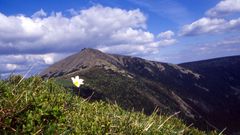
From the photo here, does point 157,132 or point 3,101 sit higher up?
point 3,101

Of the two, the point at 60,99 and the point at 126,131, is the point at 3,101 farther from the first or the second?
the point at 126,131

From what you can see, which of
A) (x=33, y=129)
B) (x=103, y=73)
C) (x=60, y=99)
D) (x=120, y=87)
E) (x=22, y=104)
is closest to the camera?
(x=33, y=129)

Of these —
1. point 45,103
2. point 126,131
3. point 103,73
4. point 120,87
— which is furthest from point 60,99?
point 103,73

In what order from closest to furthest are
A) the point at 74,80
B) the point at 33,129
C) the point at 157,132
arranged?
the point at 33,129 → the point at 157,132 → the point at 74,80

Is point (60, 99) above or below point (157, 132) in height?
above

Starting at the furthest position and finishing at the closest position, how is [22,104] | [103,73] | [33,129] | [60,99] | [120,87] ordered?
[103,73] < [120,87] < [60,99] < [22,104] < [33,129]

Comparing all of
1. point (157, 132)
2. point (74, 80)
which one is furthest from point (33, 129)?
point (74, 80)

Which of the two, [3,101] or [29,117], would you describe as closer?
[29,117]

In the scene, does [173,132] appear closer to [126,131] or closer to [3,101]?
[126,131]

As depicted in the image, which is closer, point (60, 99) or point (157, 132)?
point (157, 132)
